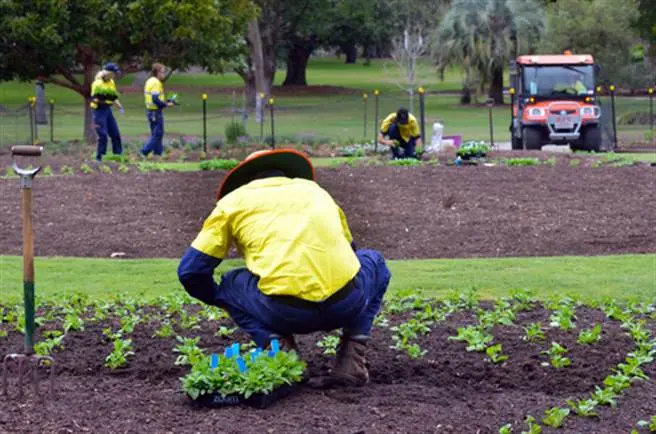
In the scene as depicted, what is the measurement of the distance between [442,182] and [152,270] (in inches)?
257

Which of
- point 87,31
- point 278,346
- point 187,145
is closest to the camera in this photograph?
point 278,346

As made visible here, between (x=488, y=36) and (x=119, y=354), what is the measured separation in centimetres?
4909

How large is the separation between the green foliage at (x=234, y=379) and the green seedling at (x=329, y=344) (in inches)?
58.3

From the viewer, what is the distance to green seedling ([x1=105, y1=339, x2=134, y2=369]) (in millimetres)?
8125

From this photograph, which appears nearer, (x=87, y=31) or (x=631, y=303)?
(x=631, y=303)

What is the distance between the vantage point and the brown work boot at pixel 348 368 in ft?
24.4

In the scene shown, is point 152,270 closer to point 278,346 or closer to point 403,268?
point 403,268

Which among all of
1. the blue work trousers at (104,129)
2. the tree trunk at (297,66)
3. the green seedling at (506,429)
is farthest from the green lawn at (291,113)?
the green seedling at (506,429)

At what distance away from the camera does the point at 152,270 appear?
42.9ft

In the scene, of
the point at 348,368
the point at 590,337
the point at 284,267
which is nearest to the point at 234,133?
the point at 590,337

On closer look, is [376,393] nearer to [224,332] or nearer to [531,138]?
[224,332]

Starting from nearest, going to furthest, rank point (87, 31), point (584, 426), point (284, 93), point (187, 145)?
point (584, 426)
point (187, 145)
point (87, 31)
point (284, 93)

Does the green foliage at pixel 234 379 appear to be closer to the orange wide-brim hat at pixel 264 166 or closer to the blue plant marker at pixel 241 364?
the blue plant marker at pixel 241 364

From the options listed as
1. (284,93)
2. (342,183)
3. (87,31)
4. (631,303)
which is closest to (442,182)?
(342,183)
